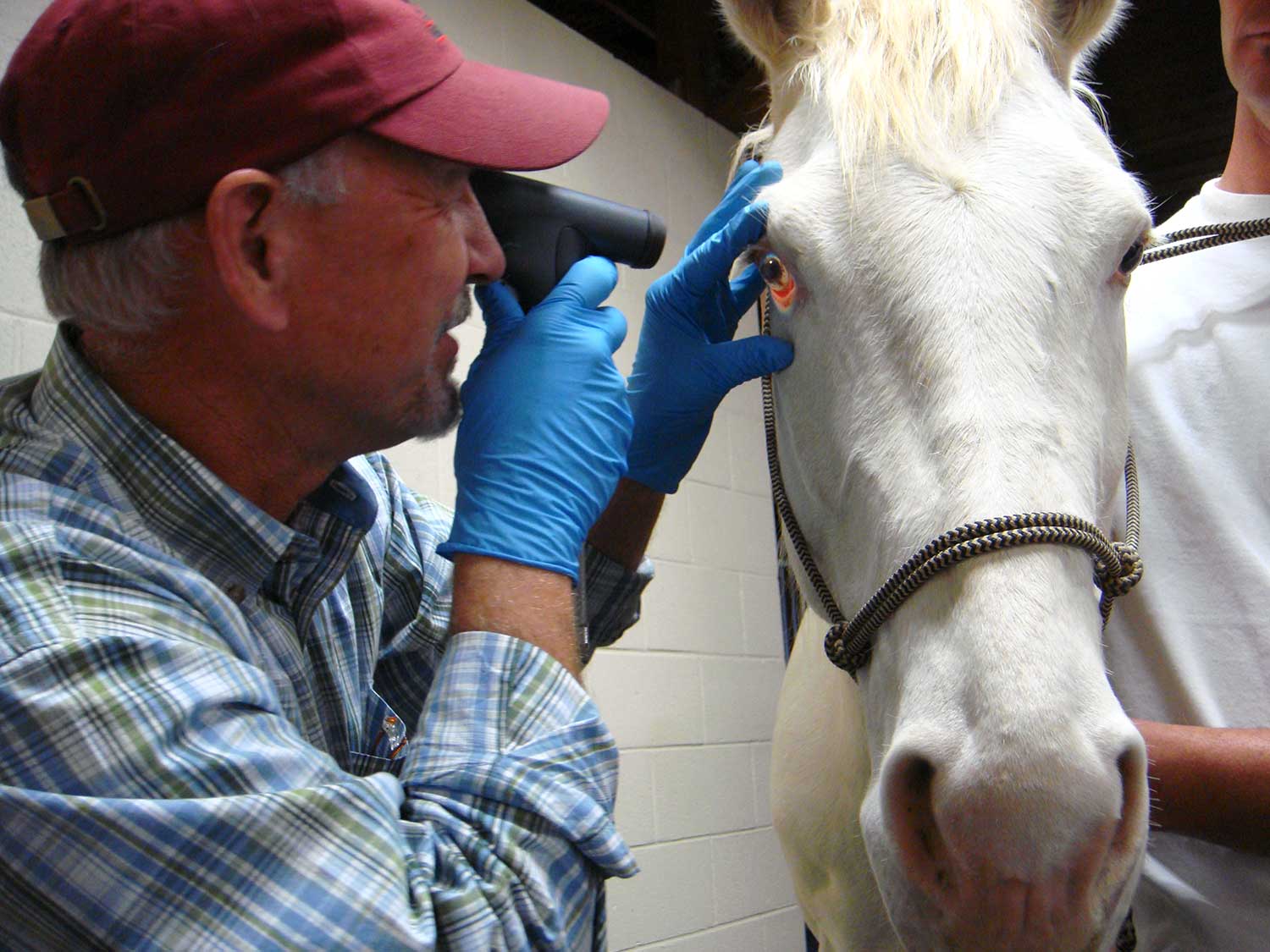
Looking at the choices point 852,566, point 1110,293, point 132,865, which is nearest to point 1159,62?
point 1110,293

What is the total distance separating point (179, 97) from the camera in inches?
30.3

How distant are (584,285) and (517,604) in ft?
1.17

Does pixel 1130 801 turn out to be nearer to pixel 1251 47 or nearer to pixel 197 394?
pixel 197 394

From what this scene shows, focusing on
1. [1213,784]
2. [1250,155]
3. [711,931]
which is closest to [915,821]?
[1213,784]

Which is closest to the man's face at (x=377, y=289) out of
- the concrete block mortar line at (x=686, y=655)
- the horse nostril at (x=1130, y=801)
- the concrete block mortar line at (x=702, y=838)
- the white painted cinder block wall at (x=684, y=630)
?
the horse nostril at (x=1130, y=801)

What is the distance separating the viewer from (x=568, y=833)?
2.31 ft

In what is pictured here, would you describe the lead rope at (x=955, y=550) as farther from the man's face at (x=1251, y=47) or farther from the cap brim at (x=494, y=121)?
the cap brim at (x=494, y=121)

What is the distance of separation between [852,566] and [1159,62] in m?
3.65

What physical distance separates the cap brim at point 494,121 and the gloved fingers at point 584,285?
11cm

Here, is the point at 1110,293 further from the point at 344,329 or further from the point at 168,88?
the point at 168,88

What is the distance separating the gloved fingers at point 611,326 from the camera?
3.27 feet

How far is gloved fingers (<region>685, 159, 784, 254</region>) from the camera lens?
3.27 feet

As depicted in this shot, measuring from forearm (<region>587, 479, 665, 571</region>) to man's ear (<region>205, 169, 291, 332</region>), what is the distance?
0.51 meters

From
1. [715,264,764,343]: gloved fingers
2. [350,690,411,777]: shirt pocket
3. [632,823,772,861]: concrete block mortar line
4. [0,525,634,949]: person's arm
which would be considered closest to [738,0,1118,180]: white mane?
[715,264,764,343]: gloved fingers
